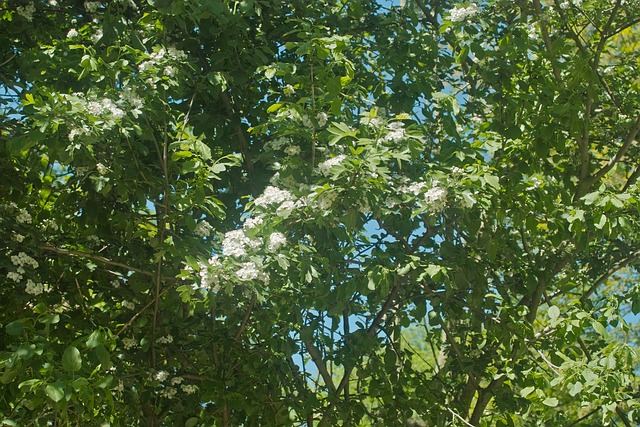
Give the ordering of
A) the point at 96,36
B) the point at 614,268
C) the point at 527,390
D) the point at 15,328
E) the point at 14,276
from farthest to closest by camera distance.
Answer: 1. the point at 614,268
2. the point at 96,36
3. the point at 527,390
4. the point at 14,276
5. the point at 15,328

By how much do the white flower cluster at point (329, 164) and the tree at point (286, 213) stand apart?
0.06ft

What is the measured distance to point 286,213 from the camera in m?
3.62

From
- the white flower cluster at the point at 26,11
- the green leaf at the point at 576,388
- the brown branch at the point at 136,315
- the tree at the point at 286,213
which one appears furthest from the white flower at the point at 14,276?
the green leaf at the point at 576,388

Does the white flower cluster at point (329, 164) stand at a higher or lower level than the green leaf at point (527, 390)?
higher

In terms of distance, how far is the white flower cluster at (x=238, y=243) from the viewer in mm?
3574

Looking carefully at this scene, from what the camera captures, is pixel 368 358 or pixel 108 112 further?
pixel 368 358

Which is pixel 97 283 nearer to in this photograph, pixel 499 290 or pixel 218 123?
pixel 218 123

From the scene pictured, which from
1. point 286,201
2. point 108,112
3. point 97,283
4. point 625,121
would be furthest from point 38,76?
point 625,121

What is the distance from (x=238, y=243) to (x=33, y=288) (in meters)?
1.11

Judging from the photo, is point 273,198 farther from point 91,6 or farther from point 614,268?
point 614,268

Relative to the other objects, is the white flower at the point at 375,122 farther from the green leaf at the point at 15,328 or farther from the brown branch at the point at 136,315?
the green leaf at the point at 15,328

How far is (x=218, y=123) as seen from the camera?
4.46 metres

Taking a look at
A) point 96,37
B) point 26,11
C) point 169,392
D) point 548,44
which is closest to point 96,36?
point 96,37

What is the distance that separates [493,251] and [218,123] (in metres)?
1.56
